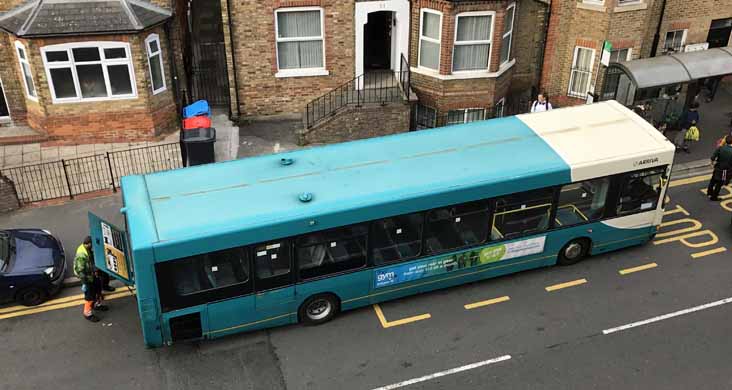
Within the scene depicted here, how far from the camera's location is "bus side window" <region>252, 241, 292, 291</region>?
11406 millimetres

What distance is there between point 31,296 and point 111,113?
6.87 m

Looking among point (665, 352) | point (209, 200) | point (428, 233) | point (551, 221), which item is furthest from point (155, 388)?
point (665, 352)

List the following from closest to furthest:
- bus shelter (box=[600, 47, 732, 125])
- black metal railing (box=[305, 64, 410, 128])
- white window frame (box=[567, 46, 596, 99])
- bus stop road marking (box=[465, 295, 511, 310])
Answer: bus stop road marking (box=[465, 295, 511, 310]) < bus shelter (box=[600, 47, 732, 125]) < black metal railing (box=[305, 64, 410, 128]) < white window frame (box=[567, 46, 596, 99])

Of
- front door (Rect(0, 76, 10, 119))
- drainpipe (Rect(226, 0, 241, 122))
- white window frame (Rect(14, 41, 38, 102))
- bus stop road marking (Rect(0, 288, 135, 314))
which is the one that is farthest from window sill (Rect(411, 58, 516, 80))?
front door (Rect(0, 76, 10, 119))

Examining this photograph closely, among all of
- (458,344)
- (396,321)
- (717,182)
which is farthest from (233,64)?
(717,182)

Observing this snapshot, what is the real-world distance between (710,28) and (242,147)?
583 inches

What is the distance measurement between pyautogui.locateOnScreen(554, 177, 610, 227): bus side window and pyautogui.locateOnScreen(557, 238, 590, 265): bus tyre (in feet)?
1.73

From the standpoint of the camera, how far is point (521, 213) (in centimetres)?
1298

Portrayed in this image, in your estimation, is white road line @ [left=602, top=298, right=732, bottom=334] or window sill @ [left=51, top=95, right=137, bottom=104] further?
window sill @ [left=51, top=95, right=137, bottom=104]

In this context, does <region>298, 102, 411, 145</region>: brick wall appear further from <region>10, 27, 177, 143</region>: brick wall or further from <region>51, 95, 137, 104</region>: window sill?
<region>51, 95, 137, 104</region>: window sill

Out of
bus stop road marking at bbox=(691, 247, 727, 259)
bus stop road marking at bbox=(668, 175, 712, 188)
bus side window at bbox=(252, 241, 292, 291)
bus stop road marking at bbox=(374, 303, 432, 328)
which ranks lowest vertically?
bus stop road marking at bbox=(374, 303, 432, 328)

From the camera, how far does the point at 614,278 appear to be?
13859 millimetres

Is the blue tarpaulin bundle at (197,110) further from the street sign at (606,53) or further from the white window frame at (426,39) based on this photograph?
the street sign at (606,53)

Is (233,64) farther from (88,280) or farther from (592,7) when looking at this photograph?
(592,7)
